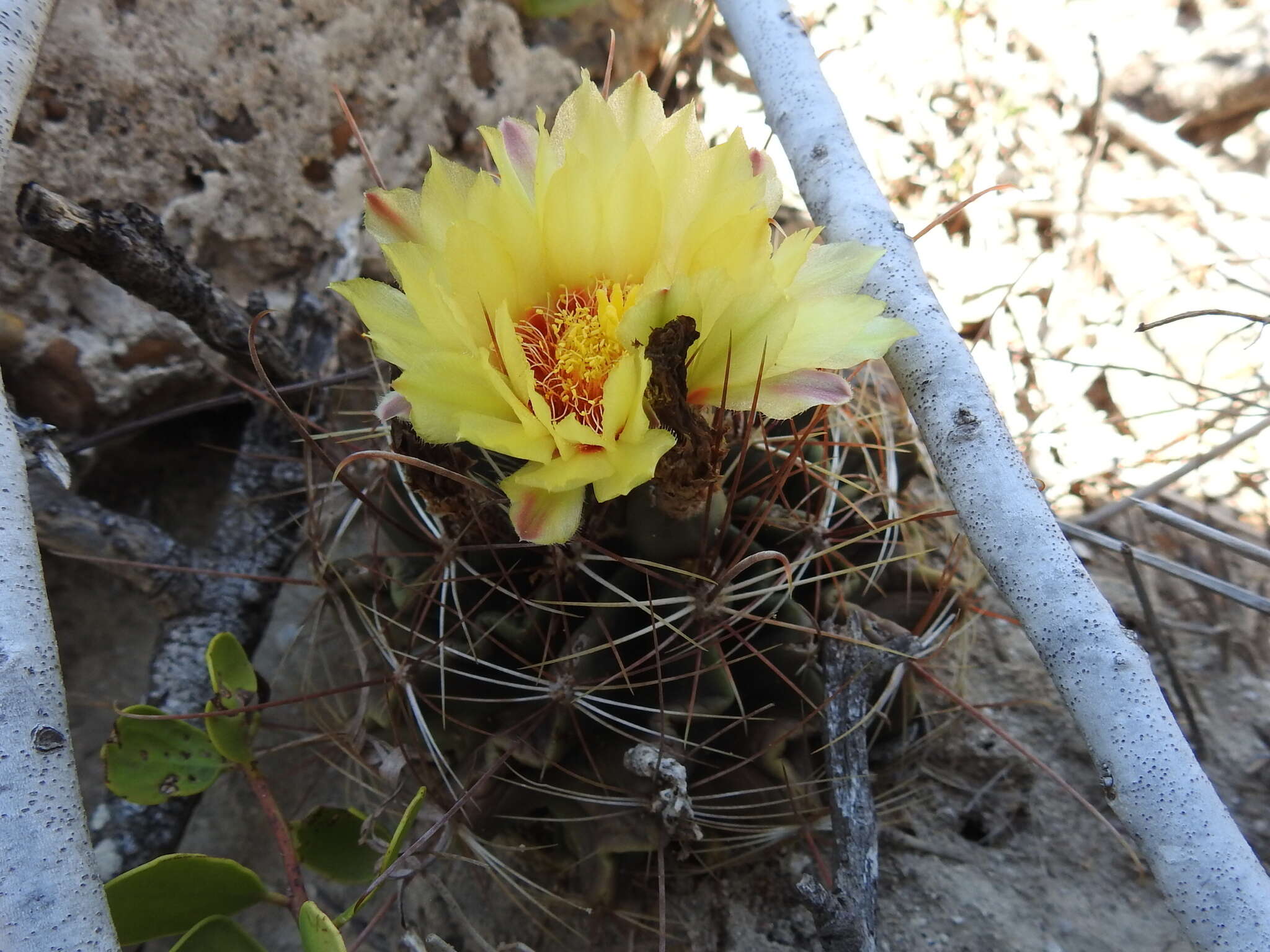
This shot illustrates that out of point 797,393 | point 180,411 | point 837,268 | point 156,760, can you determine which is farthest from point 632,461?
point 180,411

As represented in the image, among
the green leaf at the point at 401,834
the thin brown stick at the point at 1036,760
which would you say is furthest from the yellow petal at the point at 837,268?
the green leaf at the point at 401,834

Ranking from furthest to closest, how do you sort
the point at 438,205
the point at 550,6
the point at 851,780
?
the point at 550,6
the point at 851,780
the point at 438,205

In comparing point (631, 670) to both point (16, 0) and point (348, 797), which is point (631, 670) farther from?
point (16, 0)

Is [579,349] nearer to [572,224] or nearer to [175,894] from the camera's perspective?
[572,224]

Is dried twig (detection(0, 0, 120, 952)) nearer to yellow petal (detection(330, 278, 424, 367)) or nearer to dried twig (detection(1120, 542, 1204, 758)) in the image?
yellow petal (detection(330, 278, 424, 367))

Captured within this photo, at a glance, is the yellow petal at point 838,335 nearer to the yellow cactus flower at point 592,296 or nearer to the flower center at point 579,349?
the yellow cactus flower at point 592,296
